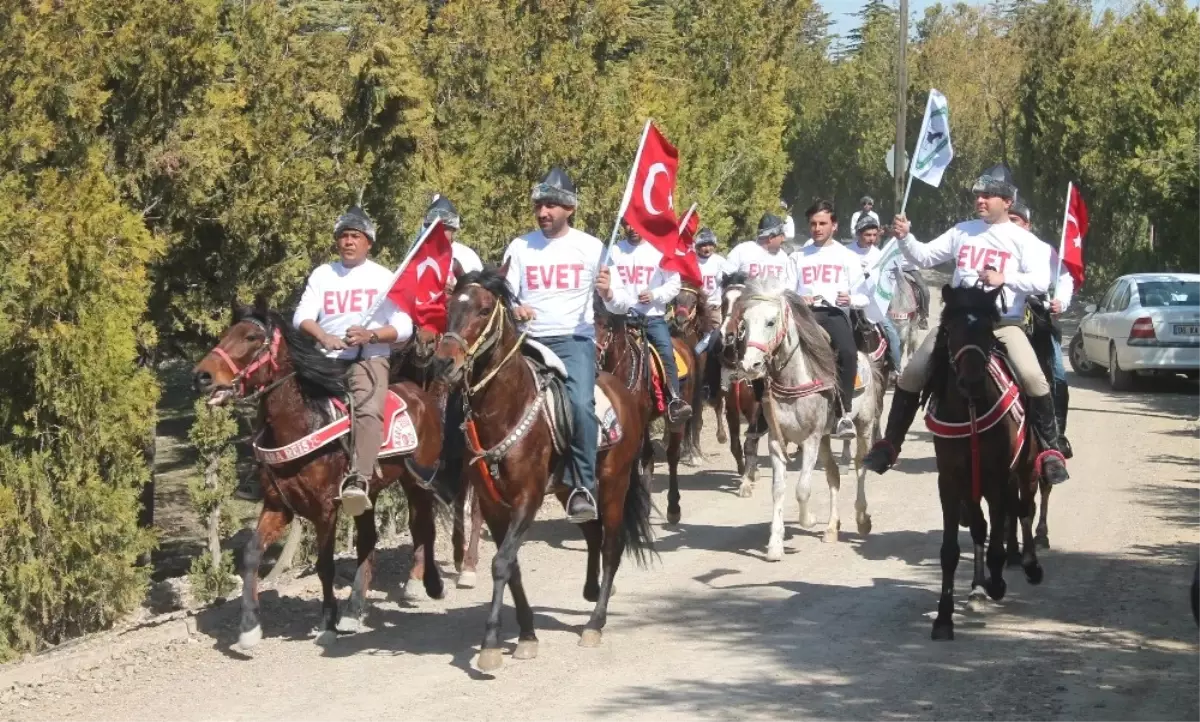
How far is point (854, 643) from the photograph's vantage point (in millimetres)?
10594

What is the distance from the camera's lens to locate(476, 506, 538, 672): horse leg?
9.89m

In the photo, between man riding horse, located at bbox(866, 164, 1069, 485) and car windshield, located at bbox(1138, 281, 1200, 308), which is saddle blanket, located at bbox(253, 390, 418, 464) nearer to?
man riding horse, located at bbox(866, 164, 1069, 485)

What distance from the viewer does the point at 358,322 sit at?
457 inches

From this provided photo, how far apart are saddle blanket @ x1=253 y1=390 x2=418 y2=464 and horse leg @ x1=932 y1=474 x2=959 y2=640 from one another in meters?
3.65

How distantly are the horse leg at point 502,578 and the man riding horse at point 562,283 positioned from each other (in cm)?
48

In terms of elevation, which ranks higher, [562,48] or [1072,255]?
[562,48]

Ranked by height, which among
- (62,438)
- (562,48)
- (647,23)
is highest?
(647,23)

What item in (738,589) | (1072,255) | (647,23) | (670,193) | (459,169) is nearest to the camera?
(670,193)

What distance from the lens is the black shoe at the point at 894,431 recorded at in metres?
11.8

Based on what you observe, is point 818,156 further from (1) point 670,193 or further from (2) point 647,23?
(1) point 670,193

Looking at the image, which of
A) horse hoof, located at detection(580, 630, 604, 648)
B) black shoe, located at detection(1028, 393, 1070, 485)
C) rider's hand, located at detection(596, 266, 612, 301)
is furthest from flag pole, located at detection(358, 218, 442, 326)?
black shoe, located at detection(1028, 393, 1070, 485)

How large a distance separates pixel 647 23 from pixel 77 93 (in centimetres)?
2426

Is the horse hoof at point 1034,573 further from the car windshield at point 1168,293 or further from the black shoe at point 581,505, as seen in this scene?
the car windshield at point 1168,293

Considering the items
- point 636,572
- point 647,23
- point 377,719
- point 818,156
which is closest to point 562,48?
point 636,572
